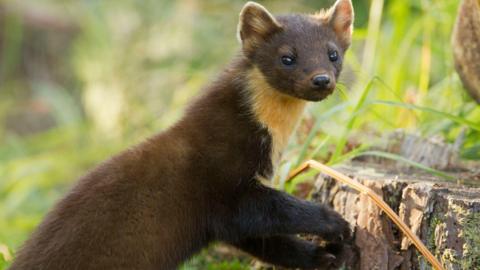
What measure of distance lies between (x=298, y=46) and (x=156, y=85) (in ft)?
21.2

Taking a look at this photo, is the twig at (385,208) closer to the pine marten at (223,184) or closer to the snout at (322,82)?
the pine marten at (223,184)

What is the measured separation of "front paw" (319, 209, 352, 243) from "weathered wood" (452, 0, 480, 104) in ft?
5.47

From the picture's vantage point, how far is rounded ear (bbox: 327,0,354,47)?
523cm

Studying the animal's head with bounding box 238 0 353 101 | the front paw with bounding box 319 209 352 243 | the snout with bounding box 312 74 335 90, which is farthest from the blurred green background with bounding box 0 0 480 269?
the snout with bounding box 312 74 335 90

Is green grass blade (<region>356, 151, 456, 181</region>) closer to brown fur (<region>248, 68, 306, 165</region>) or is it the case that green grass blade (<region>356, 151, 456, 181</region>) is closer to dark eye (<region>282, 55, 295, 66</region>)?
brown fur (<region>248, 68, 306, 165</region>)

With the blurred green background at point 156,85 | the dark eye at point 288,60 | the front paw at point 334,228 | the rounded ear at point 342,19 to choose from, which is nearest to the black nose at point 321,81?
the dark eye at point 288,60

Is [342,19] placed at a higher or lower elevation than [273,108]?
higher

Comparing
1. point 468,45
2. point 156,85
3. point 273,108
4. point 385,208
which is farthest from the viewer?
point 156,85

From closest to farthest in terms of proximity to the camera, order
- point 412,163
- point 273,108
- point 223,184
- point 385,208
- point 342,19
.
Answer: point 385,208
point 223,184
point 273,108
point 342,19
point 412,163

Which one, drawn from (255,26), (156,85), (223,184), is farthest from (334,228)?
(156,85)

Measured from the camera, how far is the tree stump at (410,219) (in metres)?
4.41

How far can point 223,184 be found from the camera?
4785 millimetres

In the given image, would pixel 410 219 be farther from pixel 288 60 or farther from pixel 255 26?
pixel 255 26

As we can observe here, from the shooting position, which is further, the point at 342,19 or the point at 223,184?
the point at 342,19
